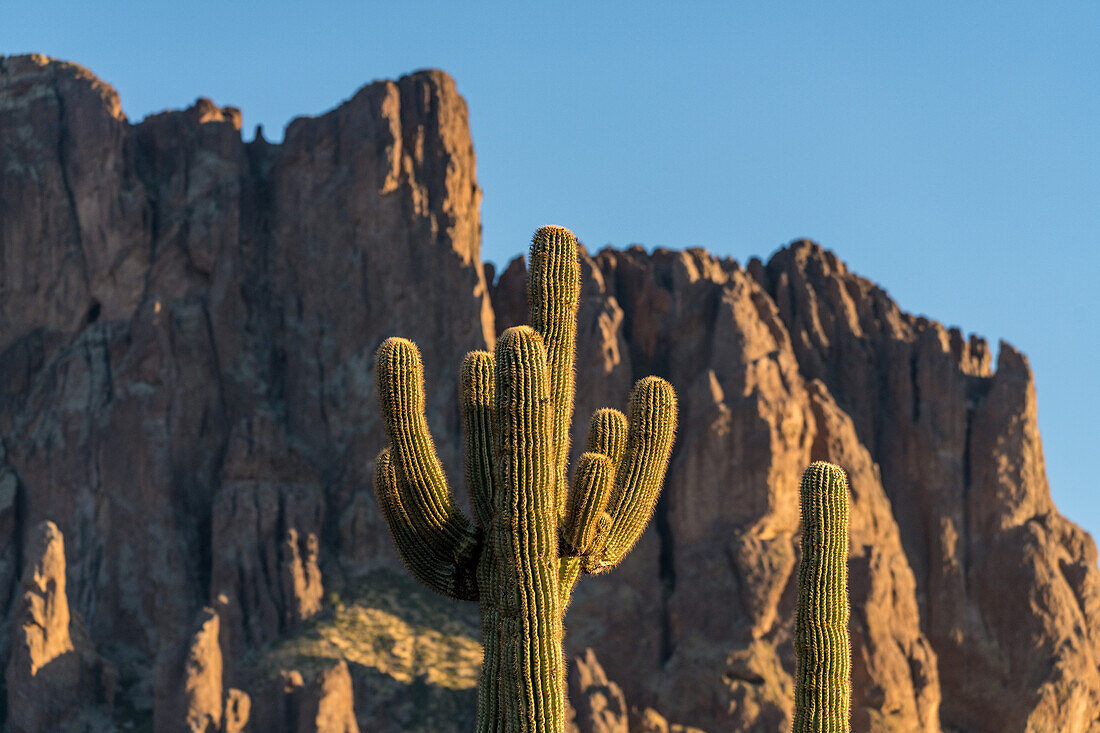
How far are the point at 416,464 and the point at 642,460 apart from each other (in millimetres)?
2676

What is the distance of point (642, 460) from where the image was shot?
21453mm

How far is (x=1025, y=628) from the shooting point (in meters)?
77.2

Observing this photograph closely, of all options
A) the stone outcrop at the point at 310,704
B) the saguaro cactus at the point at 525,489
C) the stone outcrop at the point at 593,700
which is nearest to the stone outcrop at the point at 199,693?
the stone outcrop at the point at 310,704

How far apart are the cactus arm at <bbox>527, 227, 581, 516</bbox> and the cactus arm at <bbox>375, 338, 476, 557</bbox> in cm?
131

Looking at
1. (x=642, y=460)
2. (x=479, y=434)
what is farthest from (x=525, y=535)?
(x=642, y=460)

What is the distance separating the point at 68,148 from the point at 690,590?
121 feet

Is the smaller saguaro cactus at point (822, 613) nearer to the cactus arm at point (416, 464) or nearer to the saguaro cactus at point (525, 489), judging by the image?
the saguaro cactus at point (525, 489)

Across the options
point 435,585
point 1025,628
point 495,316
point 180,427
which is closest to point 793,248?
point 495,316

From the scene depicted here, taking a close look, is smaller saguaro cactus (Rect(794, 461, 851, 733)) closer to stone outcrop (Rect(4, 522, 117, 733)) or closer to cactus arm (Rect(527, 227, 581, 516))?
cactus arm (Rect(527, 227, 581, 516))

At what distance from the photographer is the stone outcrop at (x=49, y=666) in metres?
66.2

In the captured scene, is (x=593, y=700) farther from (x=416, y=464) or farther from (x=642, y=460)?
(x=416, y=464)

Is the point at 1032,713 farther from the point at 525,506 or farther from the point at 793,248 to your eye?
the point at 525,506

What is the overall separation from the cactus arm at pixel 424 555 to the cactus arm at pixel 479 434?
52 cm

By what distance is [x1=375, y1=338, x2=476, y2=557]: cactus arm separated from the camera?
20500 millimetres
